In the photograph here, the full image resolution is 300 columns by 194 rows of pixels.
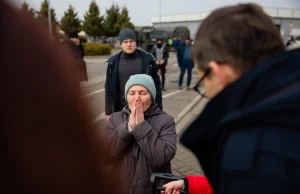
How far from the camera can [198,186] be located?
5.53 feet

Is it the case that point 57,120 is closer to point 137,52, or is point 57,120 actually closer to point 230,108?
point 230,108

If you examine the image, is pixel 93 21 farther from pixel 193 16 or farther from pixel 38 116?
pixel 38 116

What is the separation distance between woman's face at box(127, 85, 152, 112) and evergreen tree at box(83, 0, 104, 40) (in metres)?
45.4

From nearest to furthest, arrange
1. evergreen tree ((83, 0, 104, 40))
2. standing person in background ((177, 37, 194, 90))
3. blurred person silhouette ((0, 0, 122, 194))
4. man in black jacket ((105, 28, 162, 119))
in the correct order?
blurred person silhouette ((0, 0, 122, 194)) < man in black jacket ((105, 28, 162, 119)) < standing person in background ((177, 37, 194, 90)) < evergreen tree ((83, 0, 104, 40))

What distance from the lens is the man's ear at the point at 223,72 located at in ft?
2.69

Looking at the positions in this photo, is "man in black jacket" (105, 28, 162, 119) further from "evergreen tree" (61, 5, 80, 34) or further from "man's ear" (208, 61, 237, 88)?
"man's ear" (208, 61, 237, 88)

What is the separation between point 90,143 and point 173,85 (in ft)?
35.4

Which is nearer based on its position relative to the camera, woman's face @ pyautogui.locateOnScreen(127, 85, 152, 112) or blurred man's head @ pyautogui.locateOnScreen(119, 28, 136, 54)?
woman's face @ pyautogui.locateOnScreen(127, 85, 152, 112)

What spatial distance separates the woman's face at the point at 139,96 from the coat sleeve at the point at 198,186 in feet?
3.03

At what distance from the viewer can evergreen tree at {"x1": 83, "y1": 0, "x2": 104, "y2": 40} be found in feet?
151

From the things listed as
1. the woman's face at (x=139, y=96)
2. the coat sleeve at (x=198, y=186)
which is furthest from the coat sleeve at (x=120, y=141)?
the coat sleeve at (x=198, y=186)

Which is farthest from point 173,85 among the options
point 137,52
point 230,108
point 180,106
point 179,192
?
point 230,108

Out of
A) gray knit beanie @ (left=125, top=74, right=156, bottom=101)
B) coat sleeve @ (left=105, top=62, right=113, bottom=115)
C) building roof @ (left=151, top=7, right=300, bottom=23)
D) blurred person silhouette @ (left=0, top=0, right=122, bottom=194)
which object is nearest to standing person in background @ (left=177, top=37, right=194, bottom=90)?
coat sleeve @ (left=105, top=62, right=113, bottom=115)

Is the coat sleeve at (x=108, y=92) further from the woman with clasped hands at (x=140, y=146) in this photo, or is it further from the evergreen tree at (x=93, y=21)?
the evergreen tree at (x=93, y=21)
